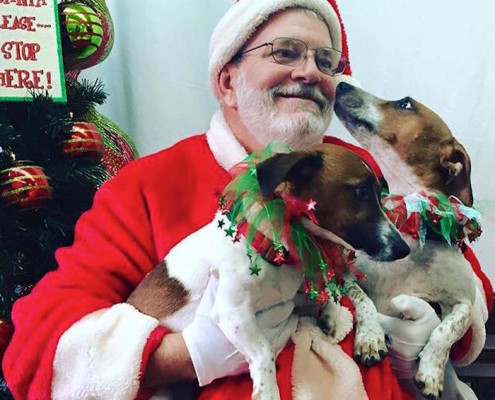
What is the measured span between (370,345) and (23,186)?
2.53 ft

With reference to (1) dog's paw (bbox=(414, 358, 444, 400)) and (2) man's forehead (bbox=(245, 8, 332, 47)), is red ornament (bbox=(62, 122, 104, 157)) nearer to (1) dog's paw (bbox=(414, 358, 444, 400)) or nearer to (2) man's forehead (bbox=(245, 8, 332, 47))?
(2) man's forehead (bbox=(245, 8, 332, 47))

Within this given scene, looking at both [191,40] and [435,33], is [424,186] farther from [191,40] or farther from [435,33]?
[191,40]

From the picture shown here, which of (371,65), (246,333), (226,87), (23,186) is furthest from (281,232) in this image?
(371,65)

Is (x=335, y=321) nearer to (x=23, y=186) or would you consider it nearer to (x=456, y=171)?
(x=456, y=171)

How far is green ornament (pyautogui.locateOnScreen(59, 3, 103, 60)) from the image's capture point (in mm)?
1456

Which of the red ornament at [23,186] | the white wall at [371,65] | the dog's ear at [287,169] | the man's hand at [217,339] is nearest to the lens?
the dog's ear at [287,169]

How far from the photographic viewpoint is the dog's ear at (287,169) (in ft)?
2.75

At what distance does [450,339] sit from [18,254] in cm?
88

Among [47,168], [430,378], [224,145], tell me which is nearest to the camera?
[430,378]

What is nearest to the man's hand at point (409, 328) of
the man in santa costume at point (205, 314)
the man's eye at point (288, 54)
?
the man in santa costume at point (205, 314)

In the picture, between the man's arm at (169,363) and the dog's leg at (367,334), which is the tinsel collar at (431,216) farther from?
the man's arm at (169,363)

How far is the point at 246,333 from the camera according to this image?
89cm

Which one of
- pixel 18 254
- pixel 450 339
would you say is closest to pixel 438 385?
pixel 450 339

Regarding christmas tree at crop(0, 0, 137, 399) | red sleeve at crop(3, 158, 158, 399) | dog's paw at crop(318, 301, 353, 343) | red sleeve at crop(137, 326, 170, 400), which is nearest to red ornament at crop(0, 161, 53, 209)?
christmas tree at crop(0, 0, 137, 399)
